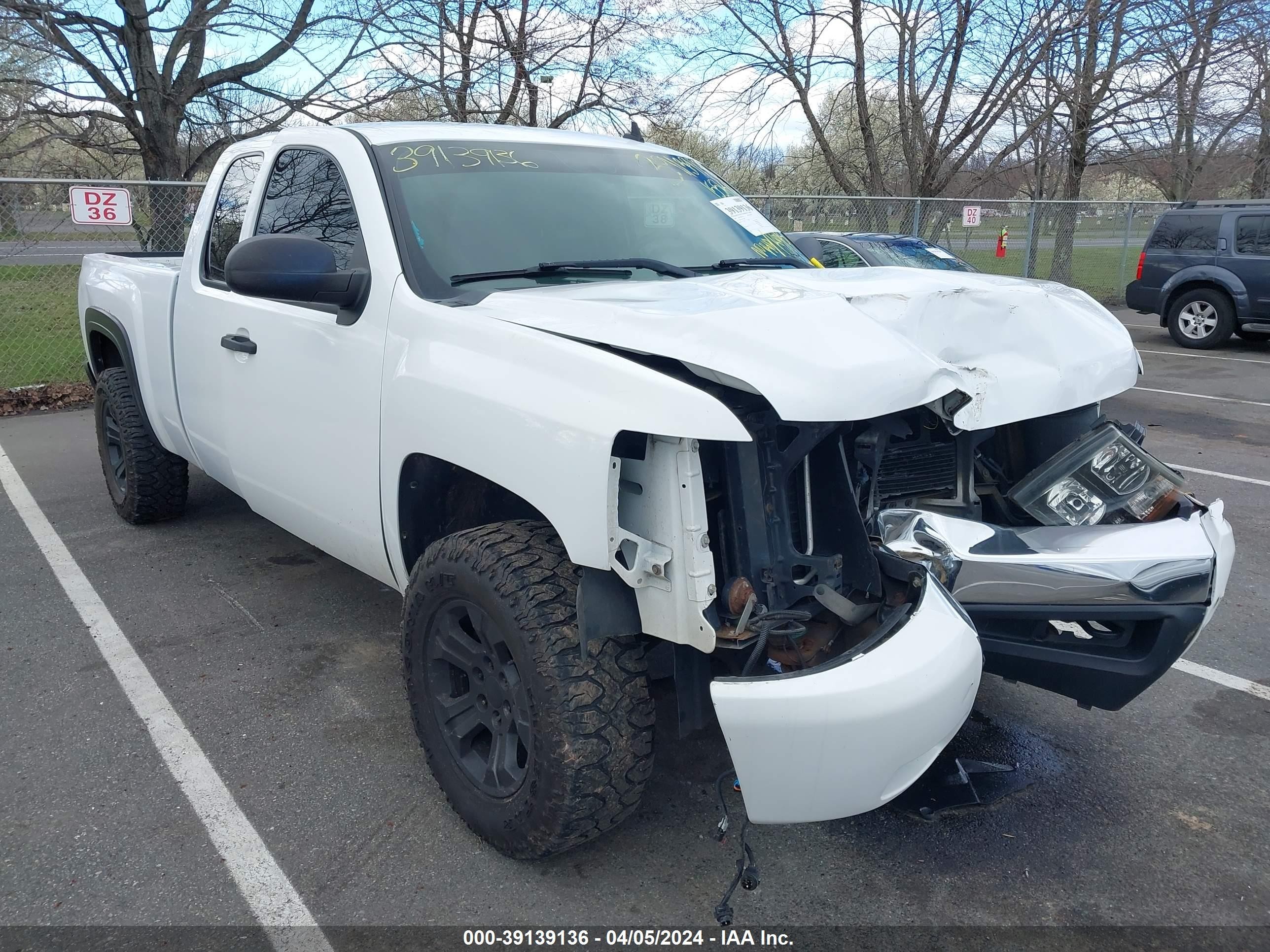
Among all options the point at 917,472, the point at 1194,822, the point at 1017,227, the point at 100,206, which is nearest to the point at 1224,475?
the point at 1194,822

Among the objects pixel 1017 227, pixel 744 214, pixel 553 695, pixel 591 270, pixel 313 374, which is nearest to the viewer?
pixel 553 695

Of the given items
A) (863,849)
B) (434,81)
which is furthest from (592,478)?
(434,81)

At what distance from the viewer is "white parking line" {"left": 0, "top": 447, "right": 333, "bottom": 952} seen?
2.38 m

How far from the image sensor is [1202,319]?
1292 centimetres

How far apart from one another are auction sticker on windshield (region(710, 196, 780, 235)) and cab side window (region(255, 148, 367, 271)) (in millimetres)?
1422

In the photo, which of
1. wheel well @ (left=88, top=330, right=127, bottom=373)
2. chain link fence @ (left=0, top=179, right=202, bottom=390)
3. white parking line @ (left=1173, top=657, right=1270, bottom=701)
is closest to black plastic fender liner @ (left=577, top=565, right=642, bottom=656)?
white parking line @ (left=1173, top=657, right=1270, bottom=701)

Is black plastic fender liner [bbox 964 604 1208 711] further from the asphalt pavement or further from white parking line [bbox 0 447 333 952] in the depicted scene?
white parking line [bbox 0 447 333 952]

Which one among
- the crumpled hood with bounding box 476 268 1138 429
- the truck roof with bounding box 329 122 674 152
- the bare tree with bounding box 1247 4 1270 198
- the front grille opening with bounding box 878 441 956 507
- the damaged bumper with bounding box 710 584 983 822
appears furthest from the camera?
the bare tree with bounding box 1247 4 1270 198

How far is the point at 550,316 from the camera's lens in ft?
8.14

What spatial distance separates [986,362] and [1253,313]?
40.1 ft

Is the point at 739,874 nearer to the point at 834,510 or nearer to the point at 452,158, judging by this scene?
the point at 834,510

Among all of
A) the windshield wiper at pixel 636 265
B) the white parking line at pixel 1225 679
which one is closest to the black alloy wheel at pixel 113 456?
the windshield wiper at pixel 636 265

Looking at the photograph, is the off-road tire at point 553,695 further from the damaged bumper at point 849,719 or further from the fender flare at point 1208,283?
the fender flare at point 1208,283

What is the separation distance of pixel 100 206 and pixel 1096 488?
29.7 feet
